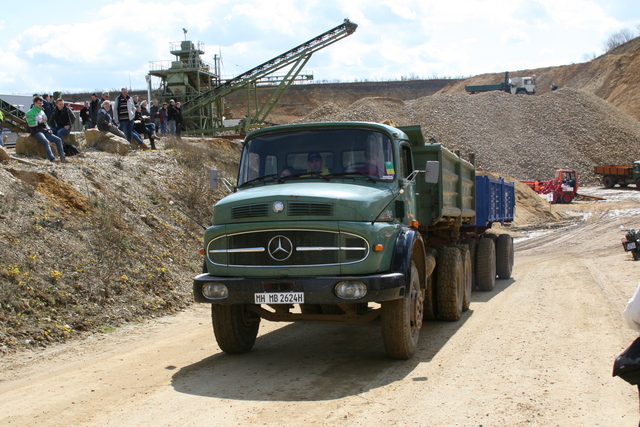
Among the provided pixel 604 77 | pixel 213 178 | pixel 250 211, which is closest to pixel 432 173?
pixel 250 211

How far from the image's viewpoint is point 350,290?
19.4ft

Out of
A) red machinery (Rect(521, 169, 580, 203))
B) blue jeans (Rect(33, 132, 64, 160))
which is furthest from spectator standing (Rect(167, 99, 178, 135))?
red machinery (Rect(521, 169, 580, 203))

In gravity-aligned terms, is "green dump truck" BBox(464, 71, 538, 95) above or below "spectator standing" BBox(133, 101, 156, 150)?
above

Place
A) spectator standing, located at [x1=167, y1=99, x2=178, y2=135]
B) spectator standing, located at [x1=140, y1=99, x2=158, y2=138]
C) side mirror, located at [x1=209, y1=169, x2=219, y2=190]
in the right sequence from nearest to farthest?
side mirror, located at [x1=209, y1=169, x2=219, y2=190] → spectator standing, located at [x1=140, y1=99, x2=158, y2=138] → spectator standing, located at [x1=167, y1=99, x2=178, y2=135]

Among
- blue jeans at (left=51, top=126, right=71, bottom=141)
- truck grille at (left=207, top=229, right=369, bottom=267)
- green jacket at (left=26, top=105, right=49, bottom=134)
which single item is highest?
green jacket at (left=26, top=105, right=49, bottom=134)

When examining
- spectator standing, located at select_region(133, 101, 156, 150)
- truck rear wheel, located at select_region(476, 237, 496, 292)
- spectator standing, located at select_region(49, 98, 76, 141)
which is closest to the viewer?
truck rear wheel, located at select_region(476, 237, 496, 292)

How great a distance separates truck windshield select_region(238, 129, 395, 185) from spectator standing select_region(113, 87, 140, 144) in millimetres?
10550

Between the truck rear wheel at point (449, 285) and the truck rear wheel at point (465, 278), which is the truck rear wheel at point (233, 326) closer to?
the truck rear wheel at point (449, 285)

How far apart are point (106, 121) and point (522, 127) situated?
46939mm

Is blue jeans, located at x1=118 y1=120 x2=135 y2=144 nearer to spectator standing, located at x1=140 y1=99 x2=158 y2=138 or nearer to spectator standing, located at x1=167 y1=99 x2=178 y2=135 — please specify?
spectator standing, located at x1=140 y1=99 x2=158 y2=138

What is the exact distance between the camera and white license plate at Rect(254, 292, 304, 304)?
5.96 m

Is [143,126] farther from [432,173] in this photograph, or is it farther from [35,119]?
[432,173]

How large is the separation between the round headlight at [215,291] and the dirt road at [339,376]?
0.78 meters

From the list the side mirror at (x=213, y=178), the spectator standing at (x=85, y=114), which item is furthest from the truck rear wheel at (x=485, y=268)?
the spectator standing at (x=85, y=114)
